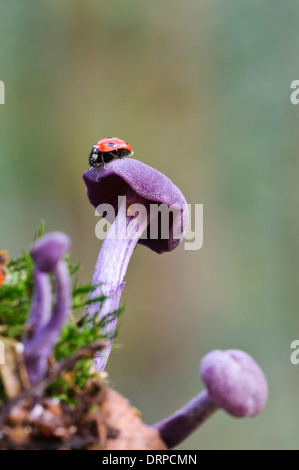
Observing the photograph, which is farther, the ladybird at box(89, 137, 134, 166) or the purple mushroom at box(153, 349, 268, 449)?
the ladybird at box(89, 137, 134, 166)

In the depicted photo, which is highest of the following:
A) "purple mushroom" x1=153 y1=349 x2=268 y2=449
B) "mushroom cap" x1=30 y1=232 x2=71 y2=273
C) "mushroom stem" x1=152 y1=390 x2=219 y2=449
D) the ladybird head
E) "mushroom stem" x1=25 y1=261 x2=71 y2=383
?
the ladybird head

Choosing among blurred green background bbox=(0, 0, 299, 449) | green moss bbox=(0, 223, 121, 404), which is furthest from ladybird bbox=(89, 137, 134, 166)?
blurred green background bbox=(0, 0, 299, 449)

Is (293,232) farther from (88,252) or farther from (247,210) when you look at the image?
(88,252)

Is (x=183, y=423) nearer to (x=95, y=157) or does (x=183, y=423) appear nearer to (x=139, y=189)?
Result: (x=139, y=189)

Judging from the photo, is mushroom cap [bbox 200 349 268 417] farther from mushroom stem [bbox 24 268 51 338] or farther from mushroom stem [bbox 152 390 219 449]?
mushroom stem [bbox 24 268 51 338]

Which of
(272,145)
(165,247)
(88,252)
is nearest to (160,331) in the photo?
(88,252)

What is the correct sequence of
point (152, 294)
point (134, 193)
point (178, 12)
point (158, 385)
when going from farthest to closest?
point (178, 12) → point (152, 294) → point (158, 385) → point (134, 193)
